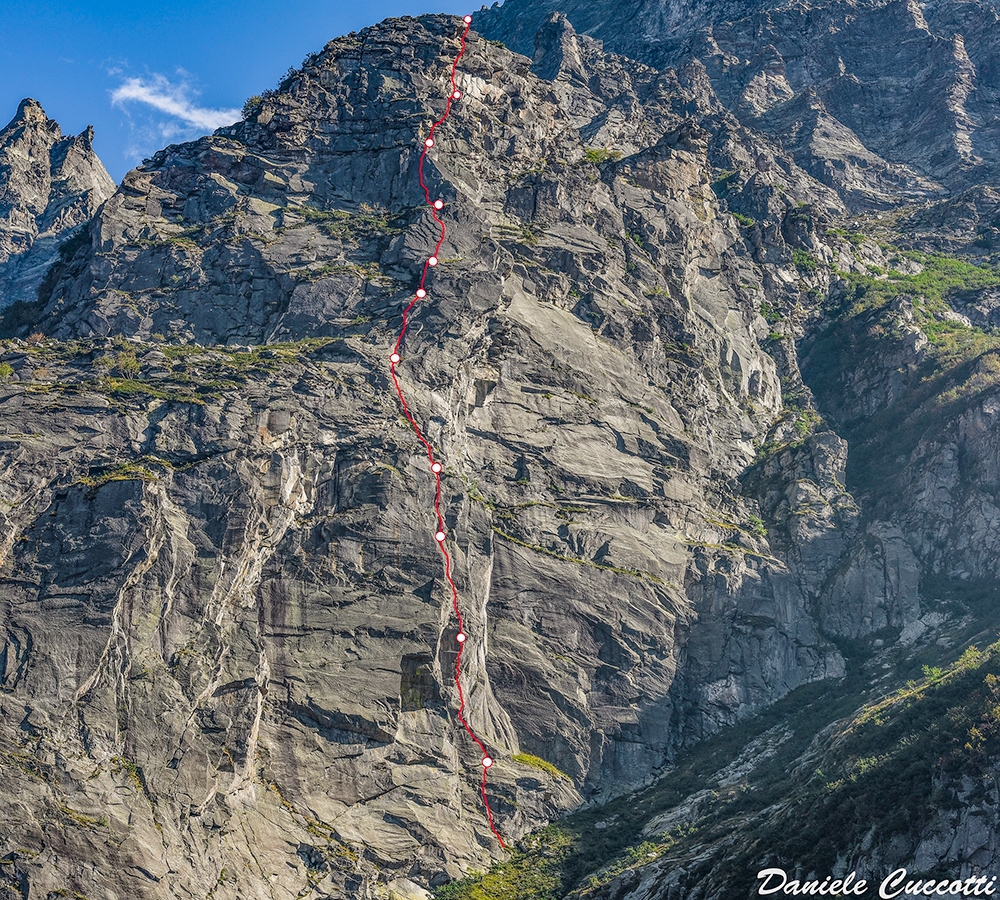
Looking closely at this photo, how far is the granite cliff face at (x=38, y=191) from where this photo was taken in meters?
156

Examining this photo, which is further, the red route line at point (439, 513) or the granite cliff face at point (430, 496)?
the red route line at point (439, 513)

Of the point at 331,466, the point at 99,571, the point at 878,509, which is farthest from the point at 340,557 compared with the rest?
the point at 878,509

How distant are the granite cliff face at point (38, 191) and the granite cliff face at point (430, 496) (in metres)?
50.7

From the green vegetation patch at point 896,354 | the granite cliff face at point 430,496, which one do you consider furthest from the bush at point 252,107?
the green vegetation patch at point 896,354

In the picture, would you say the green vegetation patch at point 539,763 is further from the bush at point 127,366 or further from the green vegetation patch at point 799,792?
the bush at point 127,366

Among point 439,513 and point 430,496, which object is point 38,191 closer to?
point 430,496

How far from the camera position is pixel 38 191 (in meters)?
174

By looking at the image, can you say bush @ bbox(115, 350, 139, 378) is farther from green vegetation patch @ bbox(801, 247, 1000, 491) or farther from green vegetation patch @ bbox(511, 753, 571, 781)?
green vegetation patch @ bbox(801, 247, 1000, 491)

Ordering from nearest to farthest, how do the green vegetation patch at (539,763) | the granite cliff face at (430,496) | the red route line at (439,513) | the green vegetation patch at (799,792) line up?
the green vegetation patch at (799,792)
the granite cliff face at (430,496)
the red route line at (439,513)
the green vegetation patch at (539,763)

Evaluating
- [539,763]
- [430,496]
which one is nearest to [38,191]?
[430,496]

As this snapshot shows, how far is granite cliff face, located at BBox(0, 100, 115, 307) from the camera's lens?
156 meters

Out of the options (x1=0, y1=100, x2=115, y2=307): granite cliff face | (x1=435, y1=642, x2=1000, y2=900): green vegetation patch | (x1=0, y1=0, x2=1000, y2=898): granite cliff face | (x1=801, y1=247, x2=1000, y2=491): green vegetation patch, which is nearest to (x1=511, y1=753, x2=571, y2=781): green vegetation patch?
(x1=0, y1=0, x2=1000, y2=898): granite cliff face

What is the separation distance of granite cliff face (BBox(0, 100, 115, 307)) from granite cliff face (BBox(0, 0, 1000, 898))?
166ft

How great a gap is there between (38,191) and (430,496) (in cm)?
12340
